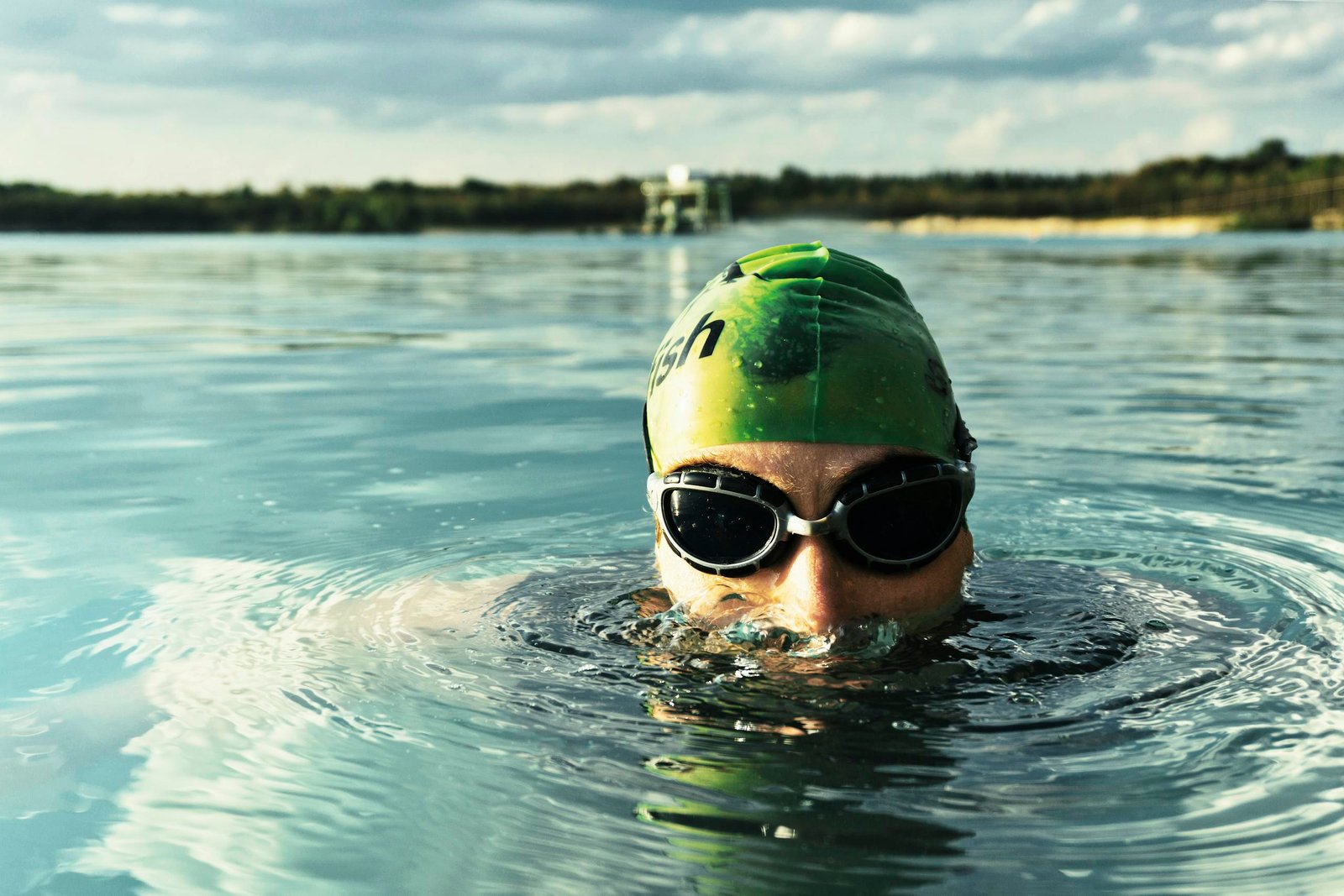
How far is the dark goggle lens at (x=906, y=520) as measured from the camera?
329cm

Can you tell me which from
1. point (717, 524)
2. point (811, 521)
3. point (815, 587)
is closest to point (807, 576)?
point (815, 587)

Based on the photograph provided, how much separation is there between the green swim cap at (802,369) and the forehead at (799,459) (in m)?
0.02

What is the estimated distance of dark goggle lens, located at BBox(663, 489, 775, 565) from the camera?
3316 mm

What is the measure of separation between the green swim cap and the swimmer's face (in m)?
0.04

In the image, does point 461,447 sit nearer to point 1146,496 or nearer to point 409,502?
point 409,502

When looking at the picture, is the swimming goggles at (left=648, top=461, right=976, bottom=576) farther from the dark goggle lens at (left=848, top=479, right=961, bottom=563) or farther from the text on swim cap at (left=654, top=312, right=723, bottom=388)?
the text on swim cap at (left=654, top=312, right=723, bottom=388)

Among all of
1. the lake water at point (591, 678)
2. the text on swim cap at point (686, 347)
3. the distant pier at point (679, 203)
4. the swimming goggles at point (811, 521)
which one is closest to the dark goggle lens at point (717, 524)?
the swimming goggles at point (811, 521)

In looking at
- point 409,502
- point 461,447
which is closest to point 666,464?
point 409,502

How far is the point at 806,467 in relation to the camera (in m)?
Result: 3.34

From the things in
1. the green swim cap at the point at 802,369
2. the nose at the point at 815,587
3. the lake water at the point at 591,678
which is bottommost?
the lake water at the point at 591,678

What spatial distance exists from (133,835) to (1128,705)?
6.97 feet

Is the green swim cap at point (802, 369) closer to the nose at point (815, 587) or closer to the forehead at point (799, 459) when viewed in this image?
the forehead at point (799, 459)

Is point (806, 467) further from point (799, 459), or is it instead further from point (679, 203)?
point (679, 203)

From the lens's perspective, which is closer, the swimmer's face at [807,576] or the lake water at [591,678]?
the lake water at [591,678]
